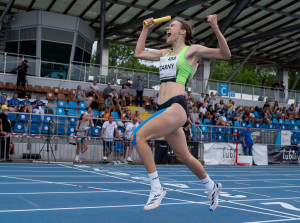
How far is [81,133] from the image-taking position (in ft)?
55.1

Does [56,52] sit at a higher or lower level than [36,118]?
higher

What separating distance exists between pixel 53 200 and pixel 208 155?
1361cm

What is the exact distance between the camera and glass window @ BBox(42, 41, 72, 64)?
28484mm

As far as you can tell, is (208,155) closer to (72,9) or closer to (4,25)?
(72,9)

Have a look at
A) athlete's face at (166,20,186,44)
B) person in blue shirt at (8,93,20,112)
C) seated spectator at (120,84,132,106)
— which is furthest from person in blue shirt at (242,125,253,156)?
athlete's face at (166,20,186,44)

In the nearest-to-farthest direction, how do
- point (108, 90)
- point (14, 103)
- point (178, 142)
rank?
1. point (178, 142)
2. point (14, 103)
3. point (108, 90)

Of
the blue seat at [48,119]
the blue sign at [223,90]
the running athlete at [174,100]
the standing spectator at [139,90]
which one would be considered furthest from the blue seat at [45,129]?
the blue sign at [223,90]

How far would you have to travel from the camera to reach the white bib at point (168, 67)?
493 centimetres

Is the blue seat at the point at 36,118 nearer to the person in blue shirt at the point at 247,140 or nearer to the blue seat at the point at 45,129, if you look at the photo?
the blue seat at the point at 45,129

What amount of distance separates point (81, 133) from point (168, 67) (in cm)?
1227

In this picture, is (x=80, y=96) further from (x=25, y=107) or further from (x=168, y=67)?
(x=168, y=67)

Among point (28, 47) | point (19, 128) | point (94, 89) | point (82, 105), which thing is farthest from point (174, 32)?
point (28, 47)

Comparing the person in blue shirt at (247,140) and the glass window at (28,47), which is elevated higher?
the glass window at (28,47)

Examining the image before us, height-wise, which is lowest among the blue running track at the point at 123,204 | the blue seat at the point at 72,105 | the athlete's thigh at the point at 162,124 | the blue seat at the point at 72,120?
the blue running track at the point at 123,204
